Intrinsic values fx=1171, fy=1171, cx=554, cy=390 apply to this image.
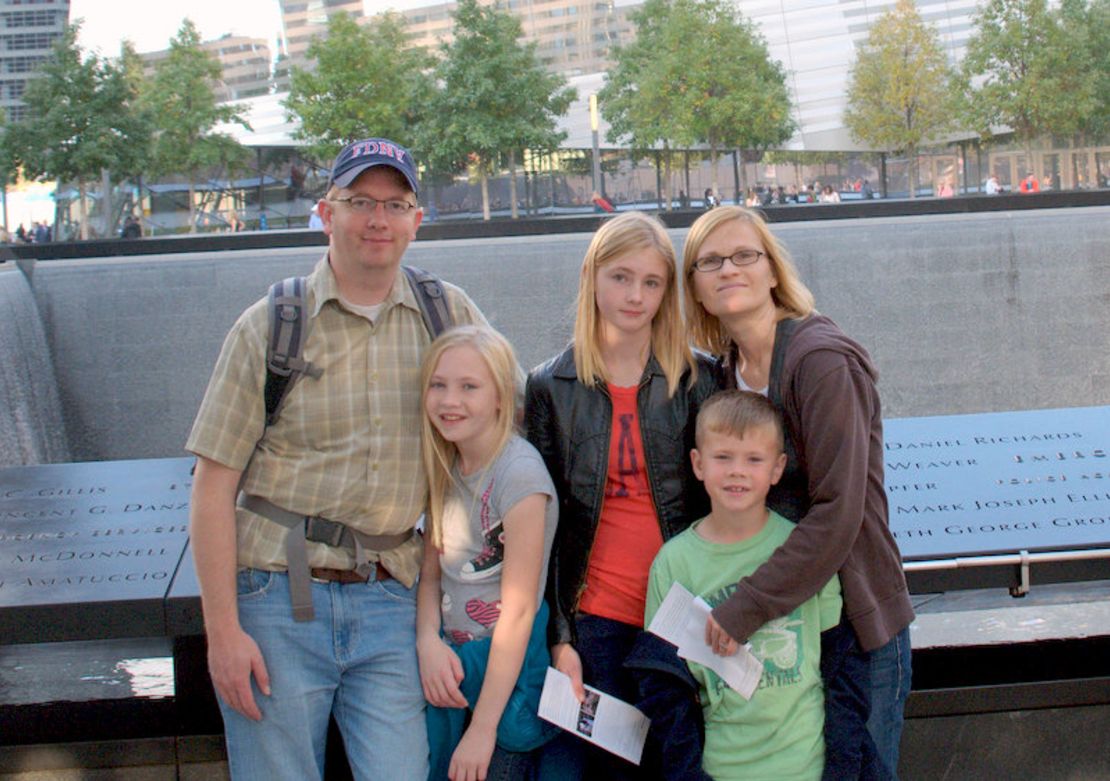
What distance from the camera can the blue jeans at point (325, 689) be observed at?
2.51 meters

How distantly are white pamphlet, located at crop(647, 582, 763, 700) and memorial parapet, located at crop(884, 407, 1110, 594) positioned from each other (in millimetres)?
1112

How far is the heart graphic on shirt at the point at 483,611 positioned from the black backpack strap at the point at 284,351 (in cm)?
61

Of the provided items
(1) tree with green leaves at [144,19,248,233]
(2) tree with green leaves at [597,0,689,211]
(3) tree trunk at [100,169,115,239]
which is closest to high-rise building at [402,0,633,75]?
(2) tree with green leaves at [597,0,689,211]

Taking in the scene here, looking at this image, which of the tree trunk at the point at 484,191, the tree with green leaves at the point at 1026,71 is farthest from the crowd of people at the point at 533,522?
the tree with green leaves at the point at 1026,71

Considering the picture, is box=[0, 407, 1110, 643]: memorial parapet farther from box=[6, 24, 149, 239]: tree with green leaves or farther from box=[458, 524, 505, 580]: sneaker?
box=[6, 24, 149, 239]: tree with green leaves

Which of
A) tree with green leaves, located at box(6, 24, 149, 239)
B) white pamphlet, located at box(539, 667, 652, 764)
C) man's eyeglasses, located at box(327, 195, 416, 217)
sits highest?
tree with green leaves, located at box(6, 24, 149, 239)

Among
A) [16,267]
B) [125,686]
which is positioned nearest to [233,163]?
[16,267]

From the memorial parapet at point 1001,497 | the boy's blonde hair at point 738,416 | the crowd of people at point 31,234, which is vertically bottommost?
the memorial parapet at point 1001,497

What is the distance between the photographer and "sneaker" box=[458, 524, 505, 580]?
2.64 m

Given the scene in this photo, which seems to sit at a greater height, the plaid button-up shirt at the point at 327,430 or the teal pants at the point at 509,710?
the plaid button-up shirt at the point at 327,430

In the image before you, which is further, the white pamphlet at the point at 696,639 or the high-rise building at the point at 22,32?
the high-rise building at the point at 22,32

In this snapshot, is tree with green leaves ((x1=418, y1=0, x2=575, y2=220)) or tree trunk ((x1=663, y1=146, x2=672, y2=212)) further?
tree trunk ((x1=663, y1=146, x2=672, y2=212))

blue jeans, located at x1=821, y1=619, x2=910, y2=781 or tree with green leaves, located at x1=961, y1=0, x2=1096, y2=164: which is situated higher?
tree with green leaves, located at x1=961, y1=0, x2=1096, y2=164

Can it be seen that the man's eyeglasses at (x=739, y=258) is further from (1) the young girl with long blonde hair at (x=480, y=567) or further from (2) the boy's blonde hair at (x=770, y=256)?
(1) the young girl with long blonde hair at (x=480, y=567)
